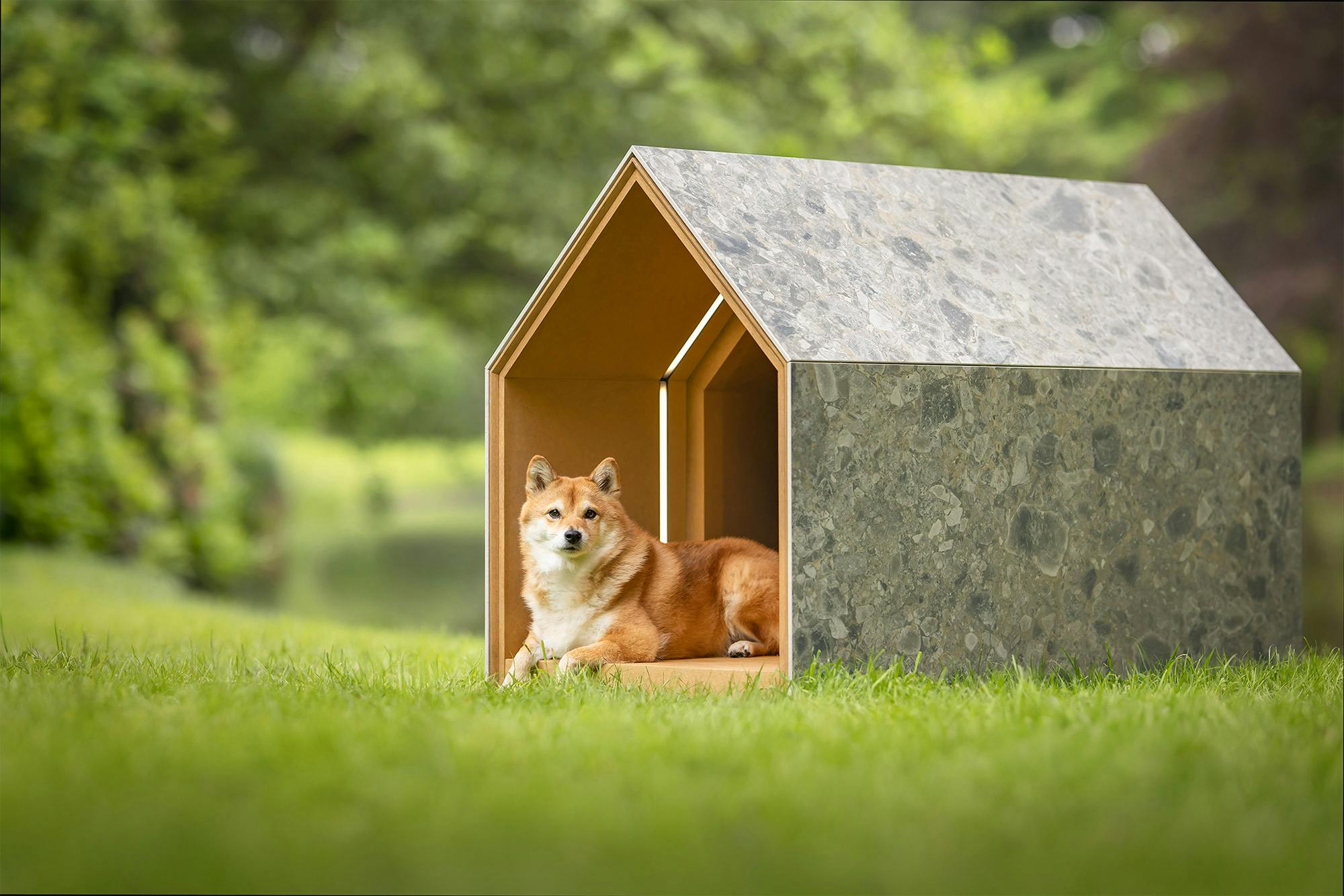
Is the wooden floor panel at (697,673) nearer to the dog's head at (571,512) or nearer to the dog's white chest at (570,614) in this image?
the dog's white chest at (570,614)

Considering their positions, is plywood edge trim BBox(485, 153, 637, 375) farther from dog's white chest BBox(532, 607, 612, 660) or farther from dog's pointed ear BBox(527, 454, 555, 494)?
dog's white chest BBox(532, 607, 612, 660)

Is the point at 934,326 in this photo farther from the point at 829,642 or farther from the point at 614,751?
the point at 614,751

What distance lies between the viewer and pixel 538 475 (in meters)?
6.09

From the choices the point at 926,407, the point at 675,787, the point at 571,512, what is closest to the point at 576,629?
the point at 571,512

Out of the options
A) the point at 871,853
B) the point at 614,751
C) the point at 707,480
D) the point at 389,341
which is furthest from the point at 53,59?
the point at 871,853

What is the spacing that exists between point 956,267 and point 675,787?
10.4ft

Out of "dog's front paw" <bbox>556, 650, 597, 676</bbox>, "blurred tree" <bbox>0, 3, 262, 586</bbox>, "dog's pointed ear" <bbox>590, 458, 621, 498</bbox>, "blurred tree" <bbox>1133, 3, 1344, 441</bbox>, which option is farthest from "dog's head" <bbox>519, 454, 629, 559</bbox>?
"blurred tree" <bbox>1133, 3, 1344, 441</bbox>

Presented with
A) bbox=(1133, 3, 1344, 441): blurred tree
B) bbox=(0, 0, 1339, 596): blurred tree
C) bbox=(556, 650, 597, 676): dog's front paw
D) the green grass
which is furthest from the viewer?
bbox=(1133, 3, 1344, 441): blurred tree

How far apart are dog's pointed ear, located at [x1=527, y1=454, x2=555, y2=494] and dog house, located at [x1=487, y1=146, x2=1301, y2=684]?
0.30m

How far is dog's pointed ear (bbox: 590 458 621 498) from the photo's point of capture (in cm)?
611

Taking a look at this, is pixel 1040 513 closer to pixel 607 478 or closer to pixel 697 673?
pixel 697 673

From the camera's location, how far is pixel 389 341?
1648 centimetres

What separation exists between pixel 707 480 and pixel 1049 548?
6.70ft

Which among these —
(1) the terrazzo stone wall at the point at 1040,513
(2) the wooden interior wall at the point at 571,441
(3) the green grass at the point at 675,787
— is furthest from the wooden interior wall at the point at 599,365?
(3) the green grass at the point at 675,787
